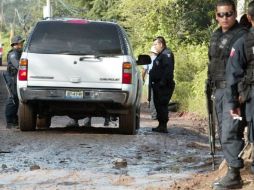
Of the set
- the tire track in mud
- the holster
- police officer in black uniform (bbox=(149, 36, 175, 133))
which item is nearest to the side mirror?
police officer in black uniform (bbox=(149, 36, 175, 133))

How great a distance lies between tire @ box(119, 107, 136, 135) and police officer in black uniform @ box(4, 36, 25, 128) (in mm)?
2455

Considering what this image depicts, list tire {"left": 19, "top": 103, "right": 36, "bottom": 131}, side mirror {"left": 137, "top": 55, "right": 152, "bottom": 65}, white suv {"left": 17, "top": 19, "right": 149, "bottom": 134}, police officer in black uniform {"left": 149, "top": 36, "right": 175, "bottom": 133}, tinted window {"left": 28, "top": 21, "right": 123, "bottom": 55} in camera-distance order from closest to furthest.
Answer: white suv {"left": 17, "top": 19, "right": 149, "bottom": 134}, tinted window {"left": 28, "top": 21, "right": 123, "bottom": 55}, tire {"left": 19, "top": 103, "right": 36, "bottom": 131}, side mirror {"left": 137, "top": 55, "right": 152, "bottom": 65}, police officer in black uniform {"left": 149, "top": 36, "right": 175, "bottom": 133}

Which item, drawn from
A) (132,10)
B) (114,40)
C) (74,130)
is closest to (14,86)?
(74,130)

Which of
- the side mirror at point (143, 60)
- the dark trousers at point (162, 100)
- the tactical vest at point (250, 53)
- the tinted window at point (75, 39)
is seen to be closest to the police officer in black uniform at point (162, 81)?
the dark trousers at point (162, 100)

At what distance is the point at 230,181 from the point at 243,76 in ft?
3.34

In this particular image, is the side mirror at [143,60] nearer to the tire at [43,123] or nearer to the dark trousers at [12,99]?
the tire at [43,123]

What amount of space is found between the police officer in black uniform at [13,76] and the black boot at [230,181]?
7115mm

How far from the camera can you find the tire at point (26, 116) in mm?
11836

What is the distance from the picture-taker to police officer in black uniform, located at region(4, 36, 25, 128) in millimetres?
13164

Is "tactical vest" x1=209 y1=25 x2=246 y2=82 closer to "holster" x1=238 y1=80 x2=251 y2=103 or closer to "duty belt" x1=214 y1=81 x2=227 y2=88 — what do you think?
"duty belt" x1=214 y1=81 x2=227 y2=88

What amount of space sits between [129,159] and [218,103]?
2519 mm

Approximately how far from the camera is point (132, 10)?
27.2 meters

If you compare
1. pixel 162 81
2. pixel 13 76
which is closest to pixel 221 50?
pixel 162 81

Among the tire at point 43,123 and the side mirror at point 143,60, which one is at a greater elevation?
the side mirror at point 143,60
